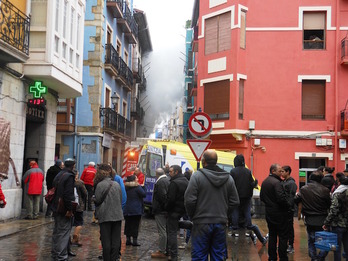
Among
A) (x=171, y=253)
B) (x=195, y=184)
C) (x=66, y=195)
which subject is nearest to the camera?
(x=195, y=184)

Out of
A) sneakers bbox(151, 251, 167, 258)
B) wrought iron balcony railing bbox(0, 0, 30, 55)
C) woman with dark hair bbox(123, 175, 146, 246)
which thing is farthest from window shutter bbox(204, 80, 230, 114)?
sneakers bbox(151, 251, 167, 258)

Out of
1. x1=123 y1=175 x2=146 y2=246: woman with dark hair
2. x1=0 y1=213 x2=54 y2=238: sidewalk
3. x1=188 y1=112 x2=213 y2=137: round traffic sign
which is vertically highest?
x1=188 y1=112 x2=213 y2=137: round traffic sign

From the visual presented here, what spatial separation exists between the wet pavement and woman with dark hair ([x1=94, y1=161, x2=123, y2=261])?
1527 millimetres

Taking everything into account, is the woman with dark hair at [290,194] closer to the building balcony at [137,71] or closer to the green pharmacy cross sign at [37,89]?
the green pharmacy cross sign at [37,89]

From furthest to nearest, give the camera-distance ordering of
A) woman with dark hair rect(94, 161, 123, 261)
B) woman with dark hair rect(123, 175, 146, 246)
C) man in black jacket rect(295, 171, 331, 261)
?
woman with dark hair rect(123, 175, 146, 246) → man in black jacket rect(295, 171, 331, 261) → woman with dark hair rect(94, 161, 123, 261)

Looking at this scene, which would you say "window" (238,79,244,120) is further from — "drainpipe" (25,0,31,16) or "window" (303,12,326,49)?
"drainpipe" (25,0,31,16)

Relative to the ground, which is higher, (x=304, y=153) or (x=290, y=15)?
(x=290, y=15)

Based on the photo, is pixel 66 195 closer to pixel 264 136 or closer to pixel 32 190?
pixel 32 190

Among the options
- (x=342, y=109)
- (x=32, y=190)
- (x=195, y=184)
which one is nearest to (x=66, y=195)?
(x=195, y=184)

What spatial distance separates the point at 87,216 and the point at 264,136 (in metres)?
9.25

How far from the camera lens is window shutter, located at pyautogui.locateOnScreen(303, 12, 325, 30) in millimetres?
21562

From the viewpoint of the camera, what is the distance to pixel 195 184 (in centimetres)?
612

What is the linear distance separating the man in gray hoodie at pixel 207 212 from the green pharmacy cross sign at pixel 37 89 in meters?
9.74

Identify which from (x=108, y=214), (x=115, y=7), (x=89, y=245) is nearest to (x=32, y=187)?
(x=89, y=245)
